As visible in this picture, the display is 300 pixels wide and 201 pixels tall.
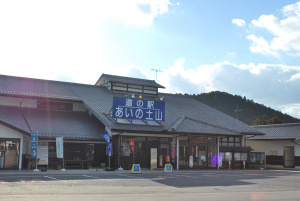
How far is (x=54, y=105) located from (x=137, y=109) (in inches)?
261

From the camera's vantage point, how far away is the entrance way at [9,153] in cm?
2094

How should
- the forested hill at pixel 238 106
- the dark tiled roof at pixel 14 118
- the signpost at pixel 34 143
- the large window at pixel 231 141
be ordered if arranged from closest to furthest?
the signpost at pixel 34 143, the dark tiled roof at pixel 14 118, the large window at pixel 231 141, the forested hill at pixel 238 106

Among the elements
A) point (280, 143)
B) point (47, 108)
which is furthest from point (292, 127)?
point (47, 108)

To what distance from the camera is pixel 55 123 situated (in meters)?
23.5

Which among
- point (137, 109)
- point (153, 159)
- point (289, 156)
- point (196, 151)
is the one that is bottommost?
point (289, 156)

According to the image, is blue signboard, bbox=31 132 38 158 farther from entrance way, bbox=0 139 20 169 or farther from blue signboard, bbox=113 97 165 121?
blue signboard, bbox=113 97 165 121

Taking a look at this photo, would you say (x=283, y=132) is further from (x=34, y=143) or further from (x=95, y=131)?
(x=34, y=143)

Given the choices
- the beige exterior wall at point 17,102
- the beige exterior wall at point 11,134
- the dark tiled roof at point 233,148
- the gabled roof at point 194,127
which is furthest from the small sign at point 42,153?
the dark tiled roof at point 233,148

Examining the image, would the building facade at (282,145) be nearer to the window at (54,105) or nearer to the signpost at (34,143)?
the window at (54,105)

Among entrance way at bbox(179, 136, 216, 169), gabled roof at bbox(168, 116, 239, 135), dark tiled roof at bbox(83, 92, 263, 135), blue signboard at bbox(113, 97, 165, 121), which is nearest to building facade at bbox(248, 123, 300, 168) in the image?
dark tiled roof at bbox(83, 92, 263, 135)

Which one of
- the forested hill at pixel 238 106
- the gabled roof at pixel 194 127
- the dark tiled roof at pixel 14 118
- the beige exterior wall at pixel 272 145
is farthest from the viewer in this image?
the forested hill at pixel 238 106

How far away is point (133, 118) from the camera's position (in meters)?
23.7

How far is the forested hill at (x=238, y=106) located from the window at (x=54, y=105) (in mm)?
45308

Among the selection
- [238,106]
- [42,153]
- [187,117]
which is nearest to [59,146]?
[42,153]
